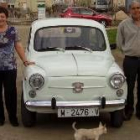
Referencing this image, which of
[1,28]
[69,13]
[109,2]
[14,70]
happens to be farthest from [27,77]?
[109,2]

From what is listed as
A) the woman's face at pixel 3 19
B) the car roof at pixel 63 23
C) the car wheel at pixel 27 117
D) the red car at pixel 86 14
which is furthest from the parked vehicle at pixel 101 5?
the woman's face at pixel 3 19

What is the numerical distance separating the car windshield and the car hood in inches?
13.1

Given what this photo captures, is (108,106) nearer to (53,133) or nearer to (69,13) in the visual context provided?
(53,133)

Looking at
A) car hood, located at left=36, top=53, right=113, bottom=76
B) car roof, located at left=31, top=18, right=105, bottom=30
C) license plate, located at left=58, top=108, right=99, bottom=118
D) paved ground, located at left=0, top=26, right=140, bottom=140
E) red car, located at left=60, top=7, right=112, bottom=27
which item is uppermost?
car roof, located at left=31, top=18, right=105, bottom=30

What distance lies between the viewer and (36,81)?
7133mm

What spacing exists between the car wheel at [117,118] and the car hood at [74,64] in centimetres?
69

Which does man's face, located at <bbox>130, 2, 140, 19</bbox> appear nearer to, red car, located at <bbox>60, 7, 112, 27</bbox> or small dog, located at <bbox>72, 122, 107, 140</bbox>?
small dog, located at <bbox>72, 122, 107, 140</bbox>

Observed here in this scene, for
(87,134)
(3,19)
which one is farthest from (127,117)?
(3,19)

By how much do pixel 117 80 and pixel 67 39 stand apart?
1492 mm

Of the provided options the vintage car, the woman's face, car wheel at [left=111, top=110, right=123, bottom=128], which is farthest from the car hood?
the woman's face

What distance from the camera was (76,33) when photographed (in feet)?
27.8

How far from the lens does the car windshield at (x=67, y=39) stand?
8336 mm

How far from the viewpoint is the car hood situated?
7.19m

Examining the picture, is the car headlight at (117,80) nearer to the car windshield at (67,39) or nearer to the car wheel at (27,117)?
the car windshield at (67,39)
